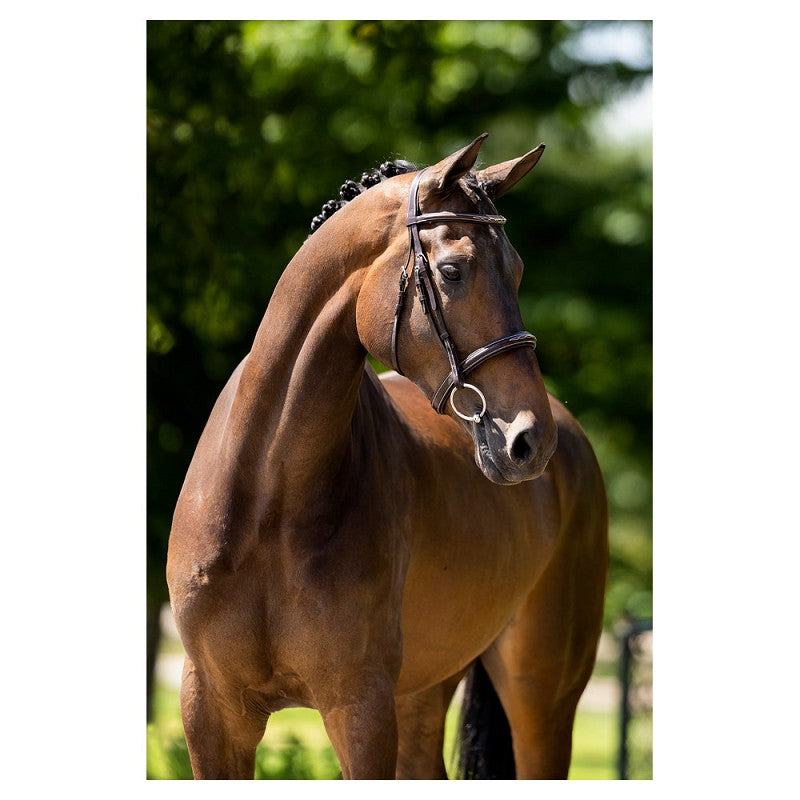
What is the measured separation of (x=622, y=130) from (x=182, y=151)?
3141 mm

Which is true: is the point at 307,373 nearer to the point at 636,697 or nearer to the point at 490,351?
the point at 490,351

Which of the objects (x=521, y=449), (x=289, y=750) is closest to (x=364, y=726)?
(x=521, y=449)

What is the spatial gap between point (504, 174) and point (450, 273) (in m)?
0.36

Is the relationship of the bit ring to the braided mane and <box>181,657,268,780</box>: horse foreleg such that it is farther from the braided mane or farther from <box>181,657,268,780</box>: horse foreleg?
<box>181,657,268,780</box>: horse foreleg

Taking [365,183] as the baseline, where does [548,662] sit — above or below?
below

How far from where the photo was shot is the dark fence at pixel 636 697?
281 inches

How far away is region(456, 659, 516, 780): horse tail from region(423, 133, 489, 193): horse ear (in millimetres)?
2526

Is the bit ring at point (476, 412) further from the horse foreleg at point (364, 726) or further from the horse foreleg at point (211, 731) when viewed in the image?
the horse foreleg at point (211, 731)

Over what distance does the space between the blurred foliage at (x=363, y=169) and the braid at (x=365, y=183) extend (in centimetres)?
260

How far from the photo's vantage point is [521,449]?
2.49m

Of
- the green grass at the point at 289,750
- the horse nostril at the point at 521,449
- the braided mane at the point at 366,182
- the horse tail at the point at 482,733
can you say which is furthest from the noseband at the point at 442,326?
the green grass at the point at 289,750

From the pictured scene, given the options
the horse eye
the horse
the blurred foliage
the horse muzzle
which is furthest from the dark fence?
the horse eye
